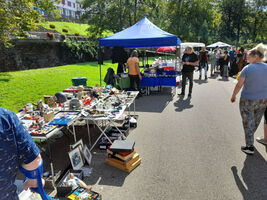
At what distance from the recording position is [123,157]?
3449 millimetres

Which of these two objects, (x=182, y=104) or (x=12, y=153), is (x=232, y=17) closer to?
(x=182, y=104)

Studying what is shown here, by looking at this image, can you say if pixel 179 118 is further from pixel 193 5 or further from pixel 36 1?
pixel 193 5

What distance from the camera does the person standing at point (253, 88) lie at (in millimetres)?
3502

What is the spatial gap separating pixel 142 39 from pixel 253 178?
5.77m

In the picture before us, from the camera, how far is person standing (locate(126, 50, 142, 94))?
7.77 metres

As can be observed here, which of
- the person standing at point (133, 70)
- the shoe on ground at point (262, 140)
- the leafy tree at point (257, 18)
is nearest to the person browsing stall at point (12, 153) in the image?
the shoe on ground at point (262, 140)

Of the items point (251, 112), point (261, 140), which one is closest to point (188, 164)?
point (251, 112)

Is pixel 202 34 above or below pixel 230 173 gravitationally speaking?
above

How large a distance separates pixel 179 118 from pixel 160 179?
294cm

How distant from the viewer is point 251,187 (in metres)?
2.99

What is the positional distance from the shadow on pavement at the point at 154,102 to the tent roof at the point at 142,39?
2107mm

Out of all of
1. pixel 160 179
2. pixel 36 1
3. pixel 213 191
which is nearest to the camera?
pixel 213 191

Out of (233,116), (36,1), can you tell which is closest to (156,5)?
(36,1)

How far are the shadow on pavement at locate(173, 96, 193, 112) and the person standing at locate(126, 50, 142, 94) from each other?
68.9 inches
